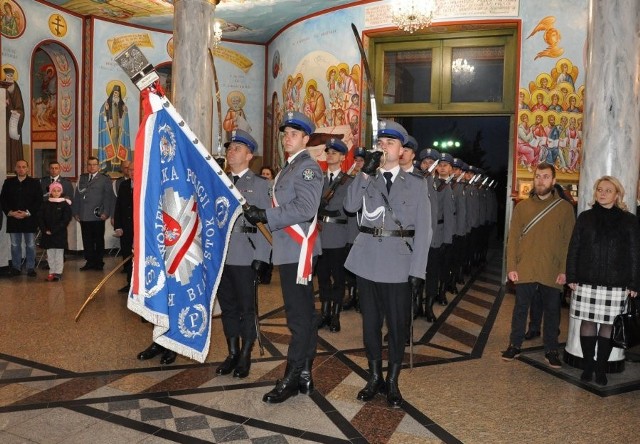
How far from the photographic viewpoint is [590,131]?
4777 millimetres

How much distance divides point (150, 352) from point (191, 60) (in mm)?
3167

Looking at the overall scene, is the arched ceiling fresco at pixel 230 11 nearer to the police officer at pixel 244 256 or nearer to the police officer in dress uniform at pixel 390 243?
the police officer at pixel 244 256

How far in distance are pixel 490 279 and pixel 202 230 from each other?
719 centimetres

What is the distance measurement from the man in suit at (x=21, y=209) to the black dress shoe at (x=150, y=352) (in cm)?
455

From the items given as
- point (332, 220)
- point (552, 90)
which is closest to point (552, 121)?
point (552, 90)

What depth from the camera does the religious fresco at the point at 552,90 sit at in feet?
29.9

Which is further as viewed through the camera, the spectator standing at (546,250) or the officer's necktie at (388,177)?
the spectator standing at (546,250)

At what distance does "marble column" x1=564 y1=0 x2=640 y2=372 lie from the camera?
4.59 m

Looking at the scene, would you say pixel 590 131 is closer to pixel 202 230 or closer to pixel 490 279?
pixel 202 230

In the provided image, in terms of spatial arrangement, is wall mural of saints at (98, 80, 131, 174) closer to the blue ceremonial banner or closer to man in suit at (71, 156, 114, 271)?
man in suit at (71, 156, 114, 271)

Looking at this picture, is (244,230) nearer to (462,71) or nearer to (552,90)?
(552,90)

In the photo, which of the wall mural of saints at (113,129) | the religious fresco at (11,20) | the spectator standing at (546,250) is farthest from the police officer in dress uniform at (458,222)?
the religious fresco at (11,20)

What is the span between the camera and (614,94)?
4641 mm

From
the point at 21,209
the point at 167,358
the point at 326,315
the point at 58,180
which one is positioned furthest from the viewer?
the point at 58,180
